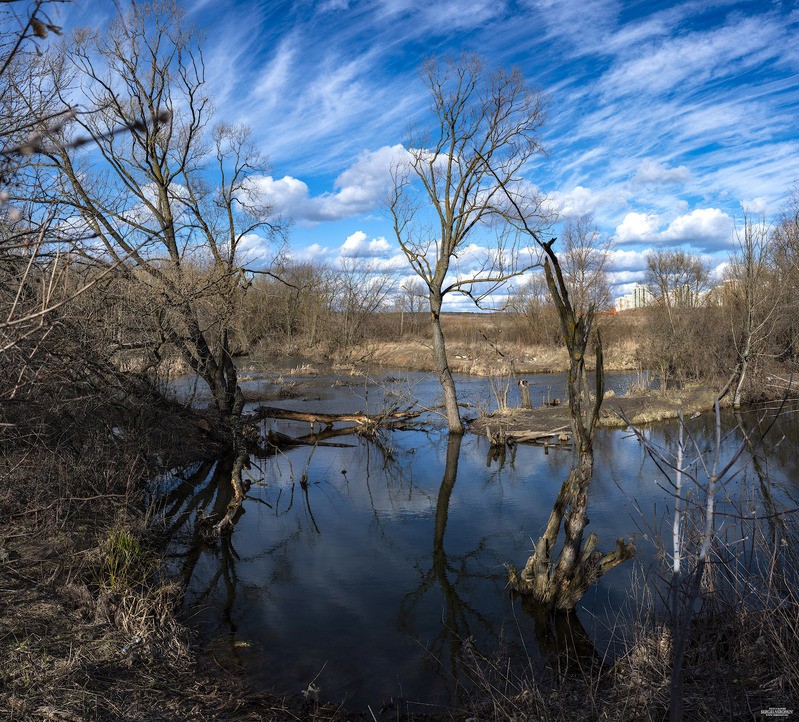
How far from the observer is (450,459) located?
641 inches

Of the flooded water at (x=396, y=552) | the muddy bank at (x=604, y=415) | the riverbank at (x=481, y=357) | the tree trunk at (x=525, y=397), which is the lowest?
the flooded water at (x=396, y=552)

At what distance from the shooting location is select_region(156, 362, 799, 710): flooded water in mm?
6742

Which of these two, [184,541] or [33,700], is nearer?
[33,700]

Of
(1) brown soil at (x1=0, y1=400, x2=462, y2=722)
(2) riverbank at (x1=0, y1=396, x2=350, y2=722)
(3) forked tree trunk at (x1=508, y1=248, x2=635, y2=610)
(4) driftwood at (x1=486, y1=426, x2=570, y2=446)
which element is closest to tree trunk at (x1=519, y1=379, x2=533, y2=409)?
(4) driftwood at (x1=486, y1=426, x2=570, y2=446)

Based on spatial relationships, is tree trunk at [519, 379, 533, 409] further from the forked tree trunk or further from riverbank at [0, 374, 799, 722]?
the forked tree trunk

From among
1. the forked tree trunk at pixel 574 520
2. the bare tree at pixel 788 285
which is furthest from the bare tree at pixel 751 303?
the forked tree trunk at pixel 574 520

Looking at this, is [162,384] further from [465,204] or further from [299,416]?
[465,204]

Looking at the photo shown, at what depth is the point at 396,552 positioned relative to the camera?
399 inches

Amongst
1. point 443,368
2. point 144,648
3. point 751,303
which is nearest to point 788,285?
point 751,303

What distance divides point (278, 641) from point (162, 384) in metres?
8.40

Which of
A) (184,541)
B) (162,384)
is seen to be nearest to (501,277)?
(162,384)

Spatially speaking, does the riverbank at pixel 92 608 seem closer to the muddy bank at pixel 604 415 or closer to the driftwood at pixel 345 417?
the driftwood at pixel 345 417

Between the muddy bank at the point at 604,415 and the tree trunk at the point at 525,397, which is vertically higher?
the tree trunk at the point at 525,397

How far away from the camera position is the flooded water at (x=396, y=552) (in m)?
6.74
